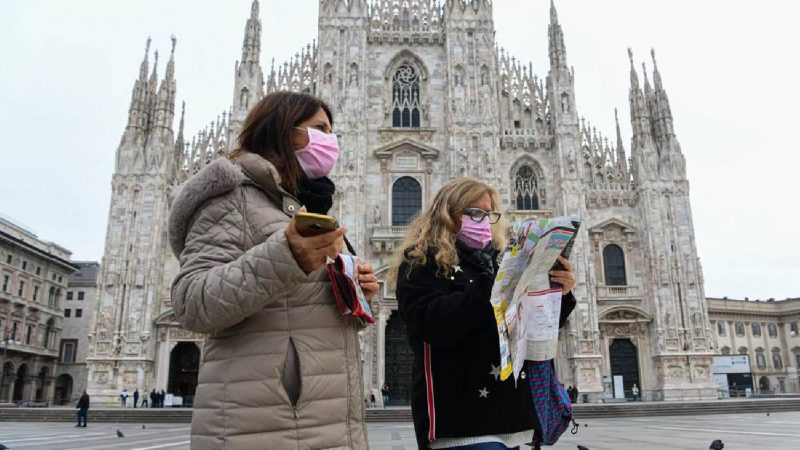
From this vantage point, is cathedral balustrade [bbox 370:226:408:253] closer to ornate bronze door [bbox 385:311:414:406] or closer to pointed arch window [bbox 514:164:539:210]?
ornate bronze door [bbox 385:311:414:406]

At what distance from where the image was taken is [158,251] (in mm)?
26375

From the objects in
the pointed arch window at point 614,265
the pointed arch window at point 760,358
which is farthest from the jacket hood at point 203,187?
the pointed arch window at point 760,358

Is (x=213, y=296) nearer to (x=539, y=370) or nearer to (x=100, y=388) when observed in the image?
(x=539, y=370)

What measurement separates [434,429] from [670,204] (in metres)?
28.0

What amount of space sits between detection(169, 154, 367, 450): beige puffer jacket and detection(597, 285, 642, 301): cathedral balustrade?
26805 mm

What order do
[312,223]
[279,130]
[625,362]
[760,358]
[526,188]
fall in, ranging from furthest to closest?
[760,358], [526,188], [625,362], [279,130], [312,223]

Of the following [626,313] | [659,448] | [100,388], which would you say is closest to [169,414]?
[100,388]

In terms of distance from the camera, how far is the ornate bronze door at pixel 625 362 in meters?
26.7

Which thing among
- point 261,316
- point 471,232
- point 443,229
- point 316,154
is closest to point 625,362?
point 471,232

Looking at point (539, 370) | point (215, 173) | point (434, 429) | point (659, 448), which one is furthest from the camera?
point (659, 448)

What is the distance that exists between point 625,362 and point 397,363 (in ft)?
35.3

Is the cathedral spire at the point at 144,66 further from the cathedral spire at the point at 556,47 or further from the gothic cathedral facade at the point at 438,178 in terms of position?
the cathedral spire at the point at 556,47

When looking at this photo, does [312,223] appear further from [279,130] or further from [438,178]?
[438,178]

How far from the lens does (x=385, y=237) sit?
87.1 feet
